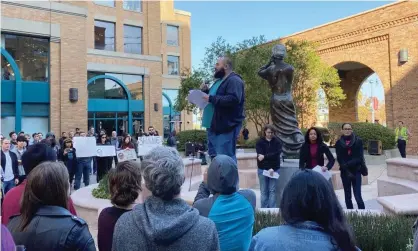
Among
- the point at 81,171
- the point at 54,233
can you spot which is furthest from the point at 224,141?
the point at 81,171

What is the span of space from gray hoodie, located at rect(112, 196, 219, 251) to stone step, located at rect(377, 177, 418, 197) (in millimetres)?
6524

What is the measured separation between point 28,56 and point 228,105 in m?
19.0

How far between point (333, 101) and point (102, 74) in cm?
1571

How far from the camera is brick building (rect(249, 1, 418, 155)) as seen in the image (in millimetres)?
19969

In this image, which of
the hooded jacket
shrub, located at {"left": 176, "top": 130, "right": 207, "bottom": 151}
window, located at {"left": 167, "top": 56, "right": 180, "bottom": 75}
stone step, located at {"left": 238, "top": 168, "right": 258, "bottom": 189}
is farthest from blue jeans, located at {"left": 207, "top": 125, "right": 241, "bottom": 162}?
window, located at {"left": 167, "top": 56, "right": 180, "bottom": 75}

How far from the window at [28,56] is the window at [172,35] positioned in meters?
23.7

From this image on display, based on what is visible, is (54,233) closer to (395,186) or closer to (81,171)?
(395,186)

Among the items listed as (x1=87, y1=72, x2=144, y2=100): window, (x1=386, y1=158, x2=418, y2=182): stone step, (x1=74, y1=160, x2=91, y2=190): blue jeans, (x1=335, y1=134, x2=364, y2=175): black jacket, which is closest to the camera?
(x1=335, y1=134, x2=364, y2=175): black jacket

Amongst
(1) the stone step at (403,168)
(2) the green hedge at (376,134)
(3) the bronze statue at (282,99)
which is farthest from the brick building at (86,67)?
(1) the stone step at (403,168)

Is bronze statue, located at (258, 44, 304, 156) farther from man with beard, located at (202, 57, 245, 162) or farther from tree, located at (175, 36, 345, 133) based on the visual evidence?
tree, located at (175, 36, 345, 133)

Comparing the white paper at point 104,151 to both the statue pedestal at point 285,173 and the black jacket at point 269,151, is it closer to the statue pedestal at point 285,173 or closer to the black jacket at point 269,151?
the statue pedestal at point 285,173

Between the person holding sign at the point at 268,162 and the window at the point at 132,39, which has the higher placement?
the window at the point at 132,39

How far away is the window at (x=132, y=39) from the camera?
28.5m

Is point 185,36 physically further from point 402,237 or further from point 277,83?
point 402,237
